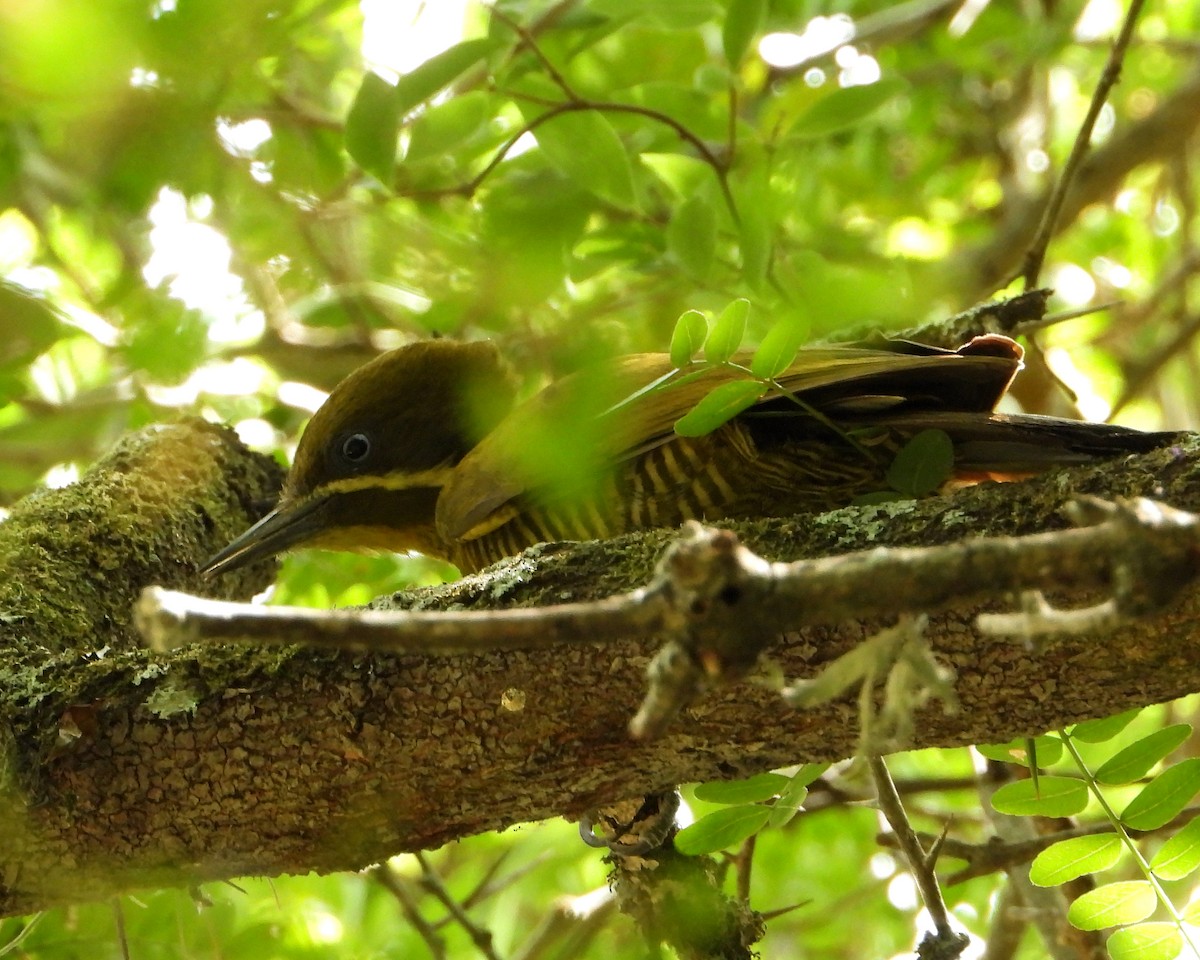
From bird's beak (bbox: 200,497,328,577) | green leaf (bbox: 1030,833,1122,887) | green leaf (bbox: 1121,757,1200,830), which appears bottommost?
green leaf (bbox: 1030,833,1122,887)

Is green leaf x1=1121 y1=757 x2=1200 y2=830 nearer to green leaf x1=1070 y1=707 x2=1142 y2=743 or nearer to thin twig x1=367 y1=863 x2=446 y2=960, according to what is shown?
green leaf x1=1070 y1=707 x2=1142 y2=743

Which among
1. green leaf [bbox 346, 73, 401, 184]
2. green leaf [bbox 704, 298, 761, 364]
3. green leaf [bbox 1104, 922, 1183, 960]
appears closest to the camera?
green leaf [bbox 704, 298, 761, 364]

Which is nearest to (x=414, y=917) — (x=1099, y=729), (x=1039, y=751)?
(x=1039, y=751)

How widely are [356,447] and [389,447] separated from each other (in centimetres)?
9

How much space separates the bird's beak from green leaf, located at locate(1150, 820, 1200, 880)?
207 cm

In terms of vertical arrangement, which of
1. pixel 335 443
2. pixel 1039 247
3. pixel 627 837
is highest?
pixel 335 443

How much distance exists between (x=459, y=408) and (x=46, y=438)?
1210 millimetres

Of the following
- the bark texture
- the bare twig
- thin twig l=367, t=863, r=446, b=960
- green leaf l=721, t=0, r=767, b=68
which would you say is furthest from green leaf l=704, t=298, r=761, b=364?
thin twig l=367, t=863, r=446, b=960

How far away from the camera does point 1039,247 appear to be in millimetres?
3334

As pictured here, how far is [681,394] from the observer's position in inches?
107

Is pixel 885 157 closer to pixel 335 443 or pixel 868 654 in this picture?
pixel 335 443

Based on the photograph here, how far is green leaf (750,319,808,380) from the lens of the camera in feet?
7.13

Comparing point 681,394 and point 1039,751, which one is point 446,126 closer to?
point 681,394

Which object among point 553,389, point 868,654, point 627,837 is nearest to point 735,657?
point 868,654
